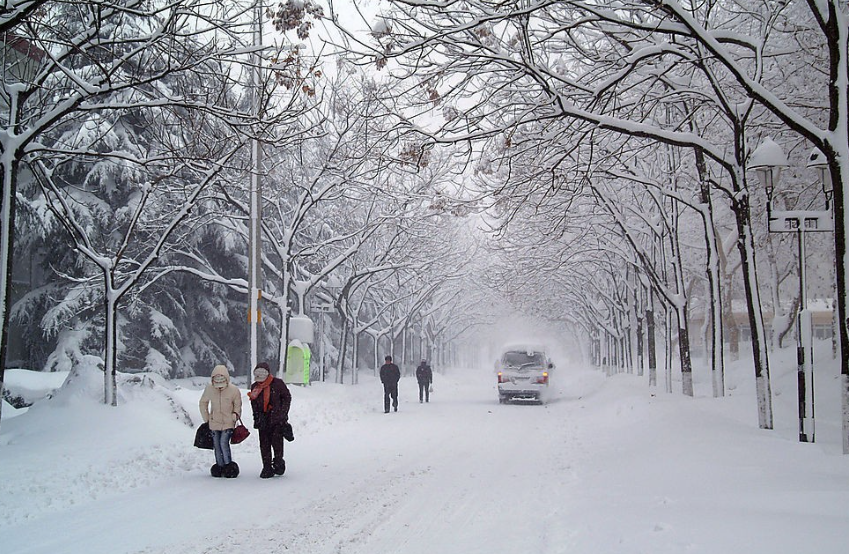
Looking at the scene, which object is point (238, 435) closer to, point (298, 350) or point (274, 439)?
point (274, 439)

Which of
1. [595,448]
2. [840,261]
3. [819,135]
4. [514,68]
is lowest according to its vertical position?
[595,448]

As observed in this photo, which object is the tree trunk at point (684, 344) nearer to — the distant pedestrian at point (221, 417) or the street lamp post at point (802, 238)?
the street lamp post at point (802, 238)

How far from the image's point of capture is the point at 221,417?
35.8 ft

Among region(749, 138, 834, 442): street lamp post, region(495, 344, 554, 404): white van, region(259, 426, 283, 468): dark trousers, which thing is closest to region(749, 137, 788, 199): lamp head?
region(749, 138, 834, 442): street lamp post

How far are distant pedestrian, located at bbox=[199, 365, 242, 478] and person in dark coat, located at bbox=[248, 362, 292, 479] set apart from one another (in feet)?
1.08

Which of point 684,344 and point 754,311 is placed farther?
point 684,344

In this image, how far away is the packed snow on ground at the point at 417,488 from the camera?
682 cm

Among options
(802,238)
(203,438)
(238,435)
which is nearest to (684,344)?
(802,238)

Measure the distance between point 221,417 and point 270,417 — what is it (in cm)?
71

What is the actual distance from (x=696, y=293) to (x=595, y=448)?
54.7 m

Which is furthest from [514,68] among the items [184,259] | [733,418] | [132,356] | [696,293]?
[696,293]

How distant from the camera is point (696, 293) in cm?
6512

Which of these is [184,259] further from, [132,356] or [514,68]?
[514,68]

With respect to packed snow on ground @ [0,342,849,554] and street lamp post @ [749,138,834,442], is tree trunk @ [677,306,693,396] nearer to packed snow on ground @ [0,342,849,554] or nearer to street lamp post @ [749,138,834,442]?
packed snow on ground @ [0,342,849,554]
